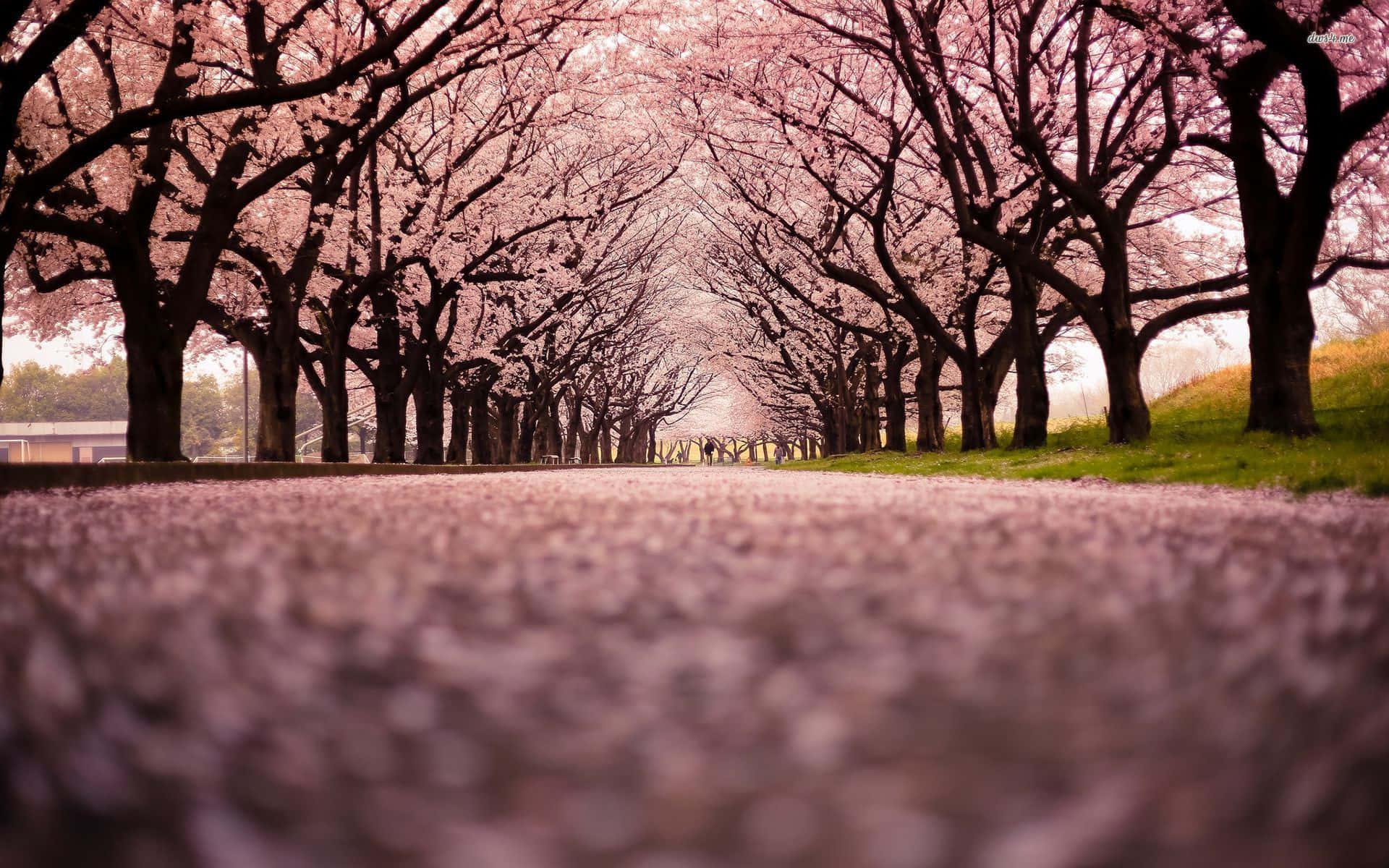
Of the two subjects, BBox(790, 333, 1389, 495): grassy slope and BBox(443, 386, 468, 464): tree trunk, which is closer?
BBox(790, 333, 1389, 495): grassy slope

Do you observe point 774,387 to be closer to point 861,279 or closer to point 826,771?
point 861,279

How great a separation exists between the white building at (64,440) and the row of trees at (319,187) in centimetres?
8274

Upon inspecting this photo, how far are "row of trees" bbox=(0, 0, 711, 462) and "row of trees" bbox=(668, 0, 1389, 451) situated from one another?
474 cm

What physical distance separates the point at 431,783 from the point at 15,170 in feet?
57.1

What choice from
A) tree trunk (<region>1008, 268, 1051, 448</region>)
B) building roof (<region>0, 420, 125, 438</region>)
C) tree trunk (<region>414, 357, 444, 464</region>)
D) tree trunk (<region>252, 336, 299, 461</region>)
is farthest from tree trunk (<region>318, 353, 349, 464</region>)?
building roof (<region>0, 420, 125, 438</region>)

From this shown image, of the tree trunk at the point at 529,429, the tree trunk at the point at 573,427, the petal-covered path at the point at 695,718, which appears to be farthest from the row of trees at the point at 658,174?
the tree trunk at the point at 573,427

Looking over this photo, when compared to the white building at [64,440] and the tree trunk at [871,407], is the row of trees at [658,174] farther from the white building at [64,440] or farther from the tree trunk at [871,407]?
the white building at [64,440]

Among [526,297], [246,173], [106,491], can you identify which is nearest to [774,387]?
[526,297]

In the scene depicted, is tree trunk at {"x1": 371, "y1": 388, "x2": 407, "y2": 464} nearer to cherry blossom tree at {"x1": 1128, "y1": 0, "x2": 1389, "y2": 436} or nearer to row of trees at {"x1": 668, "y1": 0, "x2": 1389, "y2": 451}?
row of trees at {"x1": 668, "y1": 0, "x2": 1389, "y2": 451}

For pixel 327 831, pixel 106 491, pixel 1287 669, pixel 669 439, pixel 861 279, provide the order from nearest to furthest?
pixel 327 831, pixel 1287 669, pixel 106 491, pixel 861 279, pixel 669 439

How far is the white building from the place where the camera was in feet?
327

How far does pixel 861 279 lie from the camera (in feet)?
75.1

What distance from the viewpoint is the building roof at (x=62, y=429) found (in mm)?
101688

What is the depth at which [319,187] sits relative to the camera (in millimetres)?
16547
